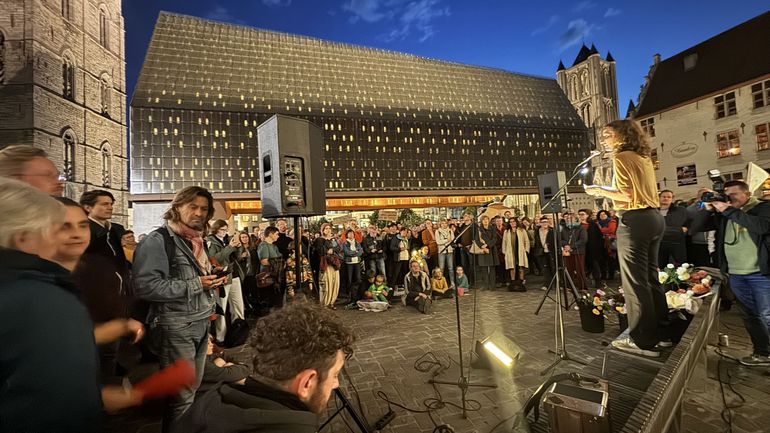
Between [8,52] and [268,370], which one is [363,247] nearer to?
[268,370]

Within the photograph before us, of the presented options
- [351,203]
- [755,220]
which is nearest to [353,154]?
[351,203]

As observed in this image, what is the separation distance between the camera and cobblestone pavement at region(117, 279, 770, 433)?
9.36 ft

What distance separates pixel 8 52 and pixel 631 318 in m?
34.2

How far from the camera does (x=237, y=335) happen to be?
520 cm

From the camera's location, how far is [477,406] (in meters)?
3.11

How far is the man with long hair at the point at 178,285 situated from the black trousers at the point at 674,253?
27.3 feet

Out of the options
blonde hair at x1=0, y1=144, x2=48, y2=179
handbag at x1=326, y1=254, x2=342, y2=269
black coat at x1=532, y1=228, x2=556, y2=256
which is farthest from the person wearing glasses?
black coat at x1=532, y1=228, x2=556, y2=256

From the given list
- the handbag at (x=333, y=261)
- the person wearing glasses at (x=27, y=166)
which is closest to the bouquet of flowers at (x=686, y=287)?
the person wearing glasses at (x=27, y=166)

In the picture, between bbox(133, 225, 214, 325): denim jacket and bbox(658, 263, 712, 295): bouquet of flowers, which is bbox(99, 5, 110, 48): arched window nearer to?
bbox(133, 225, 214, 325): denim jacket

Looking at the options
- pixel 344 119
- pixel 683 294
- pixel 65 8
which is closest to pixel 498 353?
pixel 683 294

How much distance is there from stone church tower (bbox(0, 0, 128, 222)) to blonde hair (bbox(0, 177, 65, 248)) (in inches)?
1108

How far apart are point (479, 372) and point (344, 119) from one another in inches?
1027

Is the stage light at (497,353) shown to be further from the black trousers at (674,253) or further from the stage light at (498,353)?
the black trousers at (674,253)

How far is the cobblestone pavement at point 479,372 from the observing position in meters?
2.85
